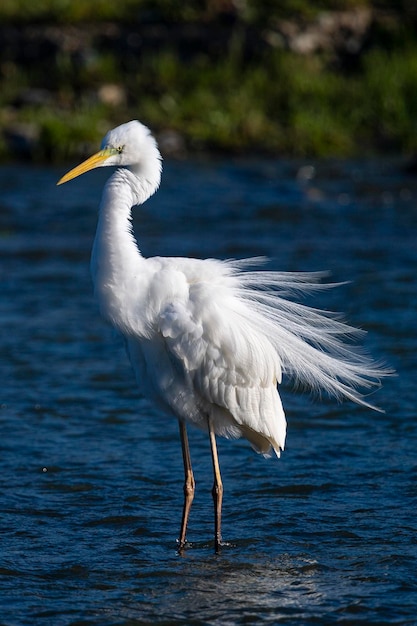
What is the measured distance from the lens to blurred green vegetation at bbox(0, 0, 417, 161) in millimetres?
19562

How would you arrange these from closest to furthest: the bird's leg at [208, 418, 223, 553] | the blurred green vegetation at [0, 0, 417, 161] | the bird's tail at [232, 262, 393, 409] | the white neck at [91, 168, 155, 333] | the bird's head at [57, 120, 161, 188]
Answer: the white neck at [91, 168, 155, 333]
the bird's head at [57, 120, 161, 188]
the bird's leg at [208, 418, 223, 553]
the bird's tail at [232, 262, 393, 409]
the blurred green vegetation at [0, 0, 417, 161]

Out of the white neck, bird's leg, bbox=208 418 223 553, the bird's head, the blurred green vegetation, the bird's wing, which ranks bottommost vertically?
bird's leg, bbox=208 418 223 553

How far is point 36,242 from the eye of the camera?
14.2 meters

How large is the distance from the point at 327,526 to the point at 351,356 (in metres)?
1.02

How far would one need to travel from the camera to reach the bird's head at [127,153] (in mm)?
5969

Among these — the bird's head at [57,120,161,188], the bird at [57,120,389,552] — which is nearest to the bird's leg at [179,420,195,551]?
the bird at [57,120,389,552]

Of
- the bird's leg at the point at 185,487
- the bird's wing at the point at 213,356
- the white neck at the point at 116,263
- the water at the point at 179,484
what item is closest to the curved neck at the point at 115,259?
the white neck at the point at 116,263

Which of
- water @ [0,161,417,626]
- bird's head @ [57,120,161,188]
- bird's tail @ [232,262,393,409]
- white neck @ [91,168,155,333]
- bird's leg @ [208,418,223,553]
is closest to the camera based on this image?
water @ [0,161,417,626]

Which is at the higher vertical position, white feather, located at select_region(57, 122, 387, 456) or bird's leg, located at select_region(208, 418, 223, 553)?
white feather, located at select_region(57, 122, 387, 456)

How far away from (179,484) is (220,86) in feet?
49.2

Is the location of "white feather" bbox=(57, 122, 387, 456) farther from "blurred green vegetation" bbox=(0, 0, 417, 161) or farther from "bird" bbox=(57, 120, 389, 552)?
"blurred green vegetation" bbox=(0, 0, 417, 161)

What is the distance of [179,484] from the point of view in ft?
23.7

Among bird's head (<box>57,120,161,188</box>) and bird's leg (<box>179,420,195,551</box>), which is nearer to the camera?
bird's head (<box>57,120,161,188</box>)

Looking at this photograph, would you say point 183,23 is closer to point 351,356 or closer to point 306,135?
point 306,135
